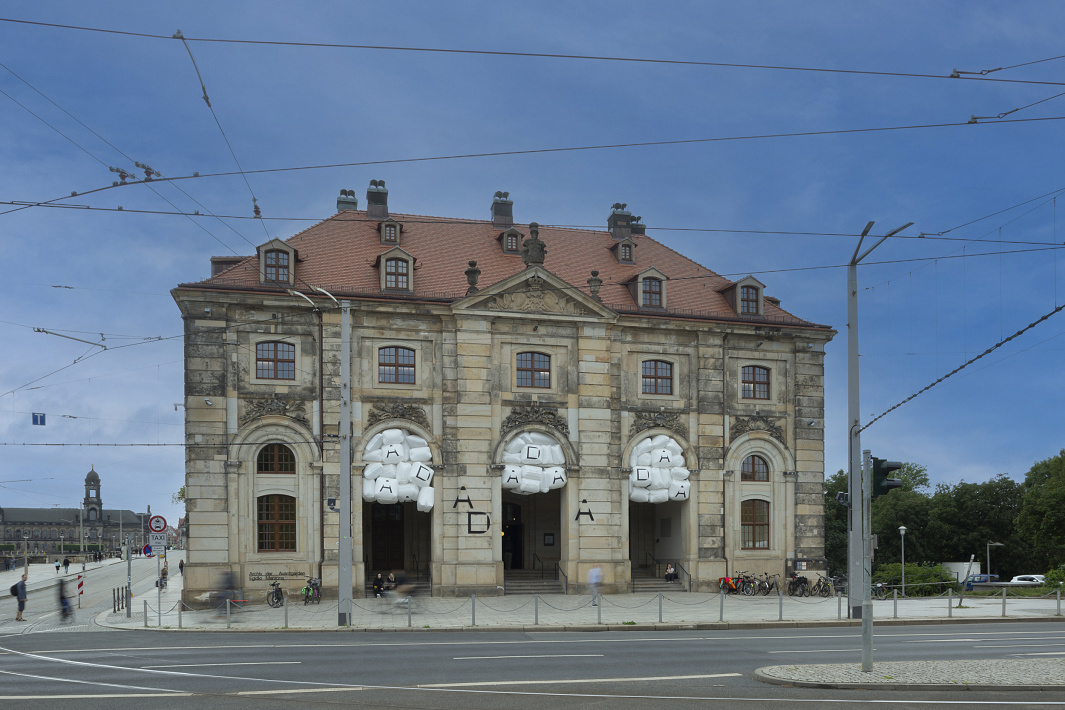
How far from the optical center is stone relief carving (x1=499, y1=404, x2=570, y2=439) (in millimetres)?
41406

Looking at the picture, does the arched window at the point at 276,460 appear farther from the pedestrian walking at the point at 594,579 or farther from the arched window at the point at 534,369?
the pedestrian walking at the point at 594,579

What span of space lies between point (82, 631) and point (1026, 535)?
68.0 m

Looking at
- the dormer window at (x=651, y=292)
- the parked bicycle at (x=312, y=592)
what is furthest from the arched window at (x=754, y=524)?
the parked bicycle at (x=312, y=592)

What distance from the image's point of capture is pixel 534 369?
42.2 metres

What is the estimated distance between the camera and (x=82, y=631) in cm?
2950

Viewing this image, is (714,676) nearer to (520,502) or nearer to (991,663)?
(991,663)

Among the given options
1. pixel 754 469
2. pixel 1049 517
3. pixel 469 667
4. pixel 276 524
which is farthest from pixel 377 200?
pixel 1049 517

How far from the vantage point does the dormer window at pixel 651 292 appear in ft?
145

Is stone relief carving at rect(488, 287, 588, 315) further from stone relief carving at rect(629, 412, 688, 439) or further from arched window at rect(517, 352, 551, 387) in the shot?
stone relief carving at rect(629, 412, 688, 439)

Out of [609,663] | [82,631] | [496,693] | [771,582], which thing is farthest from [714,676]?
[771,582]

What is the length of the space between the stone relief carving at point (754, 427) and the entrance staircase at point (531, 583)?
33.5ft

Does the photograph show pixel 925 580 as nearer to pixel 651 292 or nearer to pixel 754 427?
pixel 754 427

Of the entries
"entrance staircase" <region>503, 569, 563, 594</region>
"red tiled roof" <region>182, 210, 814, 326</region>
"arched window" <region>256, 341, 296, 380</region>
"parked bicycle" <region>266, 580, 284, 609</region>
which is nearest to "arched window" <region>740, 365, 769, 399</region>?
"red tiled roof" <region>182, 210, 814, 326</region>

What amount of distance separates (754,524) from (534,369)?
12374 millimetres
